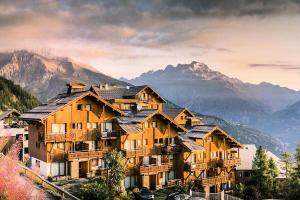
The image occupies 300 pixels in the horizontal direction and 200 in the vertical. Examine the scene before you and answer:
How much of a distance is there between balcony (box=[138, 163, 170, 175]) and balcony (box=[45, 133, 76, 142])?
11.2 m

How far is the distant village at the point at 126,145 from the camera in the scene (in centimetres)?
5647

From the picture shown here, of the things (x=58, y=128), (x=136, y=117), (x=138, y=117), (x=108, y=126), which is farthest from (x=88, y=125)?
(x=138, y=117)

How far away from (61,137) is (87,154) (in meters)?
4.61

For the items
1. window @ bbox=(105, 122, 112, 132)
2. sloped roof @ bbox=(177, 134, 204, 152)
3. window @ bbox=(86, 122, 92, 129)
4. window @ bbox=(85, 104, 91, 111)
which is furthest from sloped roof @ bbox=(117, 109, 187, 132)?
window @ bbox=(85, 104, 91, 111)

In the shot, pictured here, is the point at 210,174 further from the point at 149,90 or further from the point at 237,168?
the point at 149,90

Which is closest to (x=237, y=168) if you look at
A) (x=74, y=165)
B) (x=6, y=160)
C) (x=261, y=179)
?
(x=261, y=179)

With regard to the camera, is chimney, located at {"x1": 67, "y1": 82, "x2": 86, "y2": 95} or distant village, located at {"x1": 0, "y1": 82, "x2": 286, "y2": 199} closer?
distant village, located at {"x1": 0, "y1": 82, "x2": 286, "y2": 199}

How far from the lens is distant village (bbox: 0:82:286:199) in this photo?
185ft

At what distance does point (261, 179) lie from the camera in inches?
2717

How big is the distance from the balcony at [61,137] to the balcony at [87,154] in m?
2.05

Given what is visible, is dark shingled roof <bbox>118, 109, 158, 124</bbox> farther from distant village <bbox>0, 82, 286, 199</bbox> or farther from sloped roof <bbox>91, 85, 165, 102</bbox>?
sloped roof <bbox>91, 85, 165, 102</bbox>

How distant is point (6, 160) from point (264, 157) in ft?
189

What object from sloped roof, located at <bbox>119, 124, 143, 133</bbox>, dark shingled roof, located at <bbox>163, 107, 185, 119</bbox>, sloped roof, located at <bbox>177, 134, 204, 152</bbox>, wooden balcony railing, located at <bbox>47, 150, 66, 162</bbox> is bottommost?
wooden balcony railing, located at <bbox>47, 150, 66, 162</bbox>

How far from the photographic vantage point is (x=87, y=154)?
57.8m
